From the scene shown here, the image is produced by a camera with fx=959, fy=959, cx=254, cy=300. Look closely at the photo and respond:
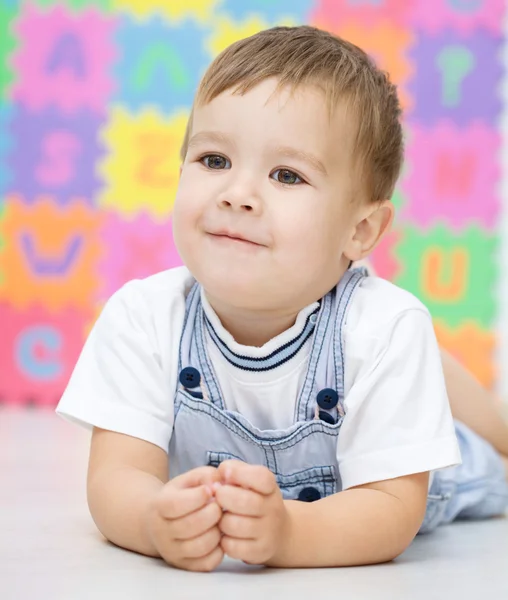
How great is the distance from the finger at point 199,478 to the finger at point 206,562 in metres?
0.07

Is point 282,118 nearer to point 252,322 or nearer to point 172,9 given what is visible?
point 252,322

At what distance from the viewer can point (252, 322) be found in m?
1.09

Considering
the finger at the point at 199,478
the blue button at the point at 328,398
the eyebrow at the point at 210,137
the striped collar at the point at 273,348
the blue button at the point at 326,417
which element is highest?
the eyebrow at the point at 210,137

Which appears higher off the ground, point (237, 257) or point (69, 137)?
point (69, 137)

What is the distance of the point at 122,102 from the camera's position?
2699 millimetres

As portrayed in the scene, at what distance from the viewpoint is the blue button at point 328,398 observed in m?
1.03

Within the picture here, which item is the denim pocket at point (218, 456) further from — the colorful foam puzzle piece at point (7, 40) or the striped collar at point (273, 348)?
the colorful foam puzzle piece at point (7, 40)

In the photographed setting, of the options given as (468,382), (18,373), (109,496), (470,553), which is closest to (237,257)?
(109,496)

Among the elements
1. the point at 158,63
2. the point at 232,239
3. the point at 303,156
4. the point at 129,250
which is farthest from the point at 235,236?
the point at 158,63

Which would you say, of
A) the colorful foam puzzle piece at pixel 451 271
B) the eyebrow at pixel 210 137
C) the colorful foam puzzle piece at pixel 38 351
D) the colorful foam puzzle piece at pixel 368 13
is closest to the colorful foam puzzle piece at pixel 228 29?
the colorful foam puzzle piece at pixel 368 13

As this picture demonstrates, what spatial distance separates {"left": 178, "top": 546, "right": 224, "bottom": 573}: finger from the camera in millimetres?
838

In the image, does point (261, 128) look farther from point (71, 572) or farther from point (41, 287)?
point (41, 287)

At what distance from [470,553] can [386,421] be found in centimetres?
18

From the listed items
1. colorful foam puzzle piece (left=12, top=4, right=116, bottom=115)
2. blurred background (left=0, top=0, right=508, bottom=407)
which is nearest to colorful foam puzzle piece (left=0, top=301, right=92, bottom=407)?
blurred background (left=0, top=0, right=508, bottom=407)
